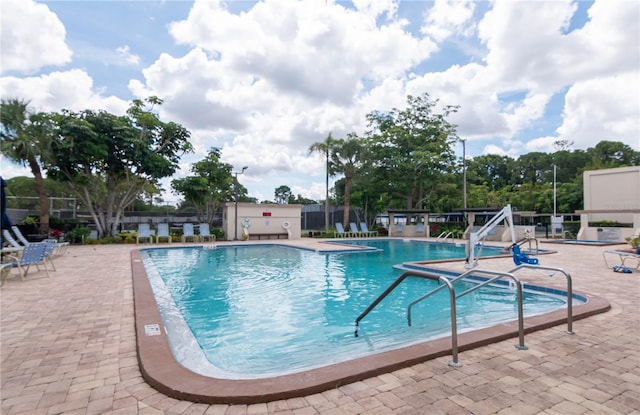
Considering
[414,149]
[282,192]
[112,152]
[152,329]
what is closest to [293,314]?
[152,329]

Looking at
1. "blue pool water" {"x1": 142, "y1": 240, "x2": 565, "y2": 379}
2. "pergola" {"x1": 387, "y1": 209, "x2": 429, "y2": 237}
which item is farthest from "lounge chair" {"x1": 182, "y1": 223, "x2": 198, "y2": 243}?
"pergola" {"x1": 387, "y1": 209, "x2": 429, "y2": 237}

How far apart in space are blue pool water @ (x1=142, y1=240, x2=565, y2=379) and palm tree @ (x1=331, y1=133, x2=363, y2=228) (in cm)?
1494

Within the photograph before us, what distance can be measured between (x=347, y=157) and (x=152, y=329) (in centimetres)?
2145

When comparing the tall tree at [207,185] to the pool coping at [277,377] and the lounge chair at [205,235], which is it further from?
the pool coping at [277,377]

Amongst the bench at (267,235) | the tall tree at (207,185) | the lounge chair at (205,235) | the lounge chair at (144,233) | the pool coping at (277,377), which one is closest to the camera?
the pool coping at (277,377)

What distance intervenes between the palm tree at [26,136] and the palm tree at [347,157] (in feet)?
53.4

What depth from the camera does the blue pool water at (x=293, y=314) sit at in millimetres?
4000

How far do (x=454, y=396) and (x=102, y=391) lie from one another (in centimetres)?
259

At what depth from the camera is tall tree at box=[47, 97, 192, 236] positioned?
1611 centimetres

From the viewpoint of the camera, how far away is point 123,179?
1920 cm

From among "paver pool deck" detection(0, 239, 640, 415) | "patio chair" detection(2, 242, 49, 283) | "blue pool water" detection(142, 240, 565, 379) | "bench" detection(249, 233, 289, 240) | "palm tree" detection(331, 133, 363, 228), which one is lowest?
"blue pool water" detection(142, 240, 565, 379)

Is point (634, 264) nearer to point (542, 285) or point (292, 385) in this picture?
point (542, 285)

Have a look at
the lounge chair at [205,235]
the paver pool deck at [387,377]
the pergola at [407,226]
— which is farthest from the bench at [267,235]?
the paver pool deck at [387,377]

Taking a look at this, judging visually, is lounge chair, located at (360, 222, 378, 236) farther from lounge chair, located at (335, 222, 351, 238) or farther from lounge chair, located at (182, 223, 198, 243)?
lounge chair, located at (182, 223, 198, 243)
